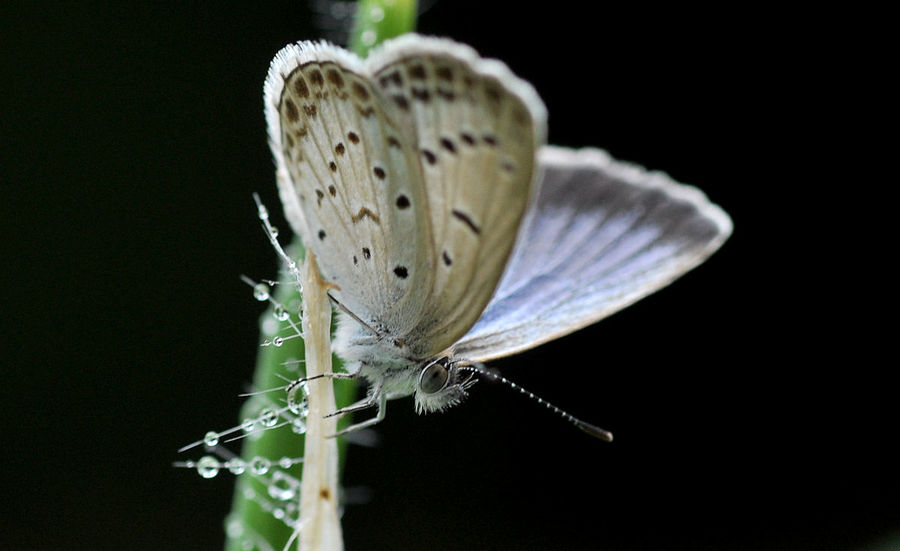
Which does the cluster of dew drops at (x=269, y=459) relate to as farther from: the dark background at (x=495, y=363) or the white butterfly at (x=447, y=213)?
the dark background at (x=495, y=363)

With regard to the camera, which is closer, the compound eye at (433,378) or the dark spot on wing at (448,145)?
the dark spot on wing at (448,145)

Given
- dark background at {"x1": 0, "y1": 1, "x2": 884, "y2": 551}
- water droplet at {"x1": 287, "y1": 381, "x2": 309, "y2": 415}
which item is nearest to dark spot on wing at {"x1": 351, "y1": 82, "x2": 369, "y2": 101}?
water droplet at {"x1": 287, "y1": 381, "x2": 309, "y2": 415}

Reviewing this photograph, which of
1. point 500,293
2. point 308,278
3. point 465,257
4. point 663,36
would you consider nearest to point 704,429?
point 663,36

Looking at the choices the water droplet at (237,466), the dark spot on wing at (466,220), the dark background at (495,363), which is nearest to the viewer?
the water droplet at (237,466)

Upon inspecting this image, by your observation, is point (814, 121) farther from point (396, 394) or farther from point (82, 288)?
point (82, 288)

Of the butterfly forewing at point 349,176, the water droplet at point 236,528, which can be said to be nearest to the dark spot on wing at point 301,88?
the butterfly forewing at point 349,176
